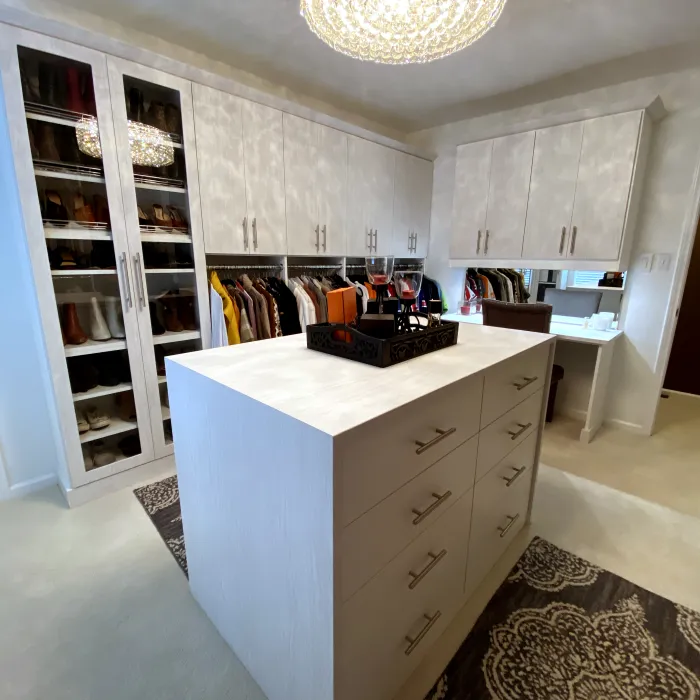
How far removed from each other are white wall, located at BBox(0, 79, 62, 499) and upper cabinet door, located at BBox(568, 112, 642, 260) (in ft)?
11.0

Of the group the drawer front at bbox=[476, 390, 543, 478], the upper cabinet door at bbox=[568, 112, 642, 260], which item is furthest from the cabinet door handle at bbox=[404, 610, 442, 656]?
the upper cabinet door at bbox=[568, 112, 642, 260]

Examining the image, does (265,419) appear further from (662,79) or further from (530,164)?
(662,79)

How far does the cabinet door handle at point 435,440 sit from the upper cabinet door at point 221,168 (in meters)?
1.87

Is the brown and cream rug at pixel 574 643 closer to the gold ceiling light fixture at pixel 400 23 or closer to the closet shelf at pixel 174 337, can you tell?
the closet shelf at pixel 174 337

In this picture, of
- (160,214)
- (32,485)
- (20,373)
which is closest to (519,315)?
(160,214)

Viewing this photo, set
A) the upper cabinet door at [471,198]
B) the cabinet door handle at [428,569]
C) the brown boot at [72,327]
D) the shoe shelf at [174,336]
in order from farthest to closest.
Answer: the upper cabinet door at [471,198] → the shoe shelf at [174,336] → the brown boot at [72,327] → the cabinet door handle at [428,569]

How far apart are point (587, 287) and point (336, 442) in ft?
10.8

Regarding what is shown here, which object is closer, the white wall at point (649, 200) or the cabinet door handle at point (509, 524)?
the cabinet door handle at point (509, 524)

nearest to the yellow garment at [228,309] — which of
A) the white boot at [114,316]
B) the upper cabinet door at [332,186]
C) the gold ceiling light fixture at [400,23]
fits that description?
the white boot at [114,316]

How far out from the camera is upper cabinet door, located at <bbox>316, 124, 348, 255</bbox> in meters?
2.69

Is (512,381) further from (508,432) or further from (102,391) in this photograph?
(102,391)

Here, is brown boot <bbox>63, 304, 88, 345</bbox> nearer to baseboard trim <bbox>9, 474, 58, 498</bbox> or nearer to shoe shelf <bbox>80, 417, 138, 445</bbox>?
shoe shelf <bbox>80, 417, 138, 445</bbox>

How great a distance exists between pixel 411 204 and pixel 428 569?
124 inches

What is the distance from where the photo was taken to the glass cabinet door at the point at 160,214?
6.37 feet
